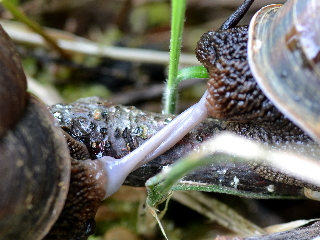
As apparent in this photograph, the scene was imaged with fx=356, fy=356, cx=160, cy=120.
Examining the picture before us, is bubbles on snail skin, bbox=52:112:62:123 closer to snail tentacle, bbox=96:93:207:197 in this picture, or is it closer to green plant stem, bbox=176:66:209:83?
snail tentacle, bbox=96:93:207:197

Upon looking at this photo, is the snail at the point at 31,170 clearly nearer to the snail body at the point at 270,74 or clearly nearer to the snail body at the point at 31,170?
the snail body at the point at 31,170

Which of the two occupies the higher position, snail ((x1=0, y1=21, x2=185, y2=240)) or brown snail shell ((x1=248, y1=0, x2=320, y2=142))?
brown snail shell ((x1=248, y1=0, x2=320, y2=142))

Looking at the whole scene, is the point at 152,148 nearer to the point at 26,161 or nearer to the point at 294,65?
the point at 26,161

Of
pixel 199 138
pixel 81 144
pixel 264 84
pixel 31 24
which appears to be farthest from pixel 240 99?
pixel 31 24

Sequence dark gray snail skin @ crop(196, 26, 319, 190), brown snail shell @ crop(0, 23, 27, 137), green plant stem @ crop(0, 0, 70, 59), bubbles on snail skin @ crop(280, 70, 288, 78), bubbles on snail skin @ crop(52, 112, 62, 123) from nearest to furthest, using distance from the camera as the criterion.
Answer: brown snail shell @ crop(0, 23, 27, 137), bubbles on snail skin @ crop(280, 70, 288, 78), dark gray snail skin @ crop(196, 26, 319, 190), bubbles on snail skin @ crop(52, 112, 62, 123), green plant stem @ crop(0, 0, 70, 59)

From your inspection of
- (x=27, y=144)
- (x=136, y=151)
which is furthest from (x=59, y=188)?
(x=136, y=151)

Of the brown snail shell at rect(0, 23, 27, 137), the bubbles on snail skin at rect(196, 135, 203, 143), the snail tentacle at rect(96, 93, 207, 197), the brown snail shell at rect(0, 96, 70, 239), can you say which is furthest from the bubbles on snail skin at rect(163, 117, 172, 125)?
the brown snail shell at rect(0, 23, 27, 137)
